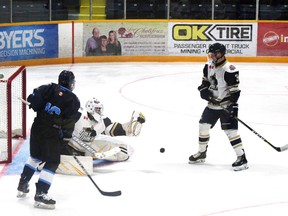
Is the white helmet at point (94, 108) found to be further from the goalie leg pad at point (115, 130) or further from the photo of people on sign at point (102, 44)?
the photo of people on sign at point (102, 44)

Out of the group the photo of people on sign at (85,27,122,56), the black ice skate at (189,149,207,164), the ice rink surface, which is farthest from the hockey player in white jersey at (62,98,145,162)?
the photo of people on sign at (85,27,122,56)

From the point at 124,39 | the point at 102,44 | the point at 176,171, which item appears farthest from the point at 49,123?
the point at 124,39

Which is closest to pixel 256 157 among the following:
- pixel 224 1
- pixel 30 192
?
pixel 30 192

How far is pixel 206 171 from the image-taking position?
22.8 feet

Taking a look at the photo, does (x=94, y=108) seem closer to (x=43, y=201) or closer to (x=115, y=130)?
(x=115, y=130)

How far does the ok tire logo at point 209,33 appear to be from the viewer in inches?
626

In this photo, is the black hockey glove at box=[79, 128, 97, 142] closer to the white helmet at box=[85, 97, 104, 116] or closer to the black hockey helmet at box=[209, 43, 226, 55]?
the white helmet at box=[85, 97, 104, 116]

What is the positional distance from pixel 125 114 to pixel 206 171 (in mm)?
3053

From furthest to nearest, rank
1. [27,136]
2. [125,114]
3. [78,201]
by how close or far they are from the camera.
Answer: [125,114] < [27,136] < [78,201]

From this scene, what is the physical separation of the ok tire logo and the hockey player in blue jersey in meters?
10.3

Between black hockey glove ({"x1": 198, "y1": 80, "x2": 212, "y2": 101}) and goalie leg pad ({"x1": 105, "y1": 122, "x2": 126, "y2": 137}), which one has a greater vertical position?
black hockey glove ({"x1": 198, "y1": 80, "x2": 212, "y2": 101})

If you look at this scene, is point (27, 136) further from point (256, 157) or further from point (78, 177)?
point (256, 157)

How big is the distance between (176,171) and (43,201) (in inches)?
65.9

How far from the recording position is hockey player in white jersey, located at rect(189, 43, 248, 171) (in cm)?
686
